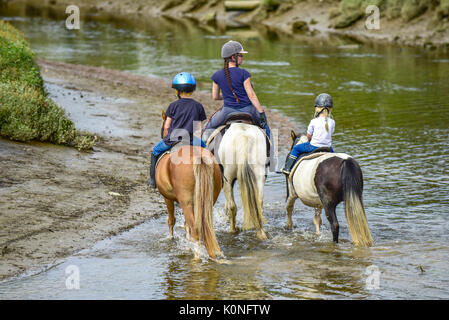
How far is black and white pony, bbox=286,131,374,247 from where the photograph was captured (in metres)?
9.01

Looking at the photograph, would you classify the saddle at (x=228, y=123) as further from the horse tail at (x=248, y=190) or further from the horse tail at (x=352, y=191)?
the horse tail at (x=352, y=191)

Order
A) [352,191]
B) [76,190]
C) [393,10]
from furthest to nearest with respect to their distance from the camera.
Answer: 1. [393,10]
2. [76,190]
3. [352,191]

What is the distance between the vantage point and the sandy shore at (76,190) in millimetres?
9413

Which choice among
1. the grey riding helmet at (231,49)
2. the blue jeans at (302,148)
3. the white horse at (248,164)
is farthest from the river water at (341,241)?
the grey riding helmet at (231,49)

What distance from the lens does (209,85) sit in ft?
86.6

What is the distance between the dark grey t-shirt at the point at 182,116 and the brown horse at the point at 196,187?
0.78 feet

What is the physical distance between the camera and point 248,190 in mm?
9945

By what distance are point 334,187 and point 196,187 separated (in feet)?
6.35

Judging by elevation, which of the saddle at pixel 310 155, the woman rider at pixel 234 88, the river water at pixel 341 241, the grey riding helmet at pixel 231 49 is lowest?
the river water at pixel 341 241

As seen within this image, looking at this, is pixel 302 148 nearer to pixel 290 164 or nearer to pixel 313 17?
pixel 290 164

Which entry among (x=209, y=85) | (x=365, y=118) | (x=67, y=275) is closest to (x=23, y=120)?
(x=67, y=275)

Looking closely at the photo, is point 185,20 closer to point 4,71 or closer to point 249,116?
point 4,71

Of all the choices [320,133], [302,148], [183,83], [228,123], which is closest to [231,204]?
[228,123]

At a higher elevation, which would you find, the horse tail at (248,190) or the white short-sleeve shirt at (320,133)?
the white short-sleeve shirt at (320,133)
